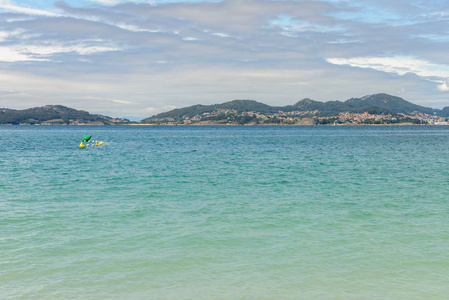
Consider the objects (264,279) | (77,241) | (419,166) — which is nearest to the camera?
(264,279)

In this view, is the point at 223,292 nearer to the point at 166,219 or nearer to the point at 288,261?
the point at 288,261

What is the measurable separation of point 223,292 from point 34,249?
7.91 m

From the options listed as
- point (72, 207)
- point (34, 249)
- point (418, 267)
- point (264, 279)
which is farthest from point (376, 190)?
point (34, 249)

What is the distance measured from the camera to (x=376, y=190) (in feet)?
88.9

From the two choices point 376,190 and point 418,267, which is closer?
point 418,267

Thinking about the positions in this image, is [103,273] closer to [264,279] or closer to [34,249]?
[34,249]

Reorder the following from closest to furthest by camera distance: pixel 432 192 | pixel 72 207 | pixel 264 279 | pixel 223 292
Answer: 1. pixel 223 292
2. pixel 264 279
3. pixel 72 207
4. pixel 432 192

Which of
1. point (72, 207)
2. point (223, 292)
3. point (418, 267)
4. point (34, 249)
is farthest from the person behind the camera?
point (72, 207)

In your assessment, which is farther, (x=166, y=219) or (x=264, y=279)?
(x=166, y=219)

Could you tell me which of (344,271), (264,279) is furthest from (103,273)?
(344,271)

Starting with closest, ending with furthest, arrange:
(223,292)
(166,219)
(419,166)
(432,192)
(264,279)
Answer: (223,292) → (264,279) → (166,219) → (432,192) → (419,166)

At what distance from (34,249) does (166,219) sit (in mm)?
6045

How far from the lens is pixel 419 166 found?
42781mm

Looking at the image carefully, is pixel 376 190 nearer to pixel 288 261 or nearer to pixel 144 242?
pixel 288 261
